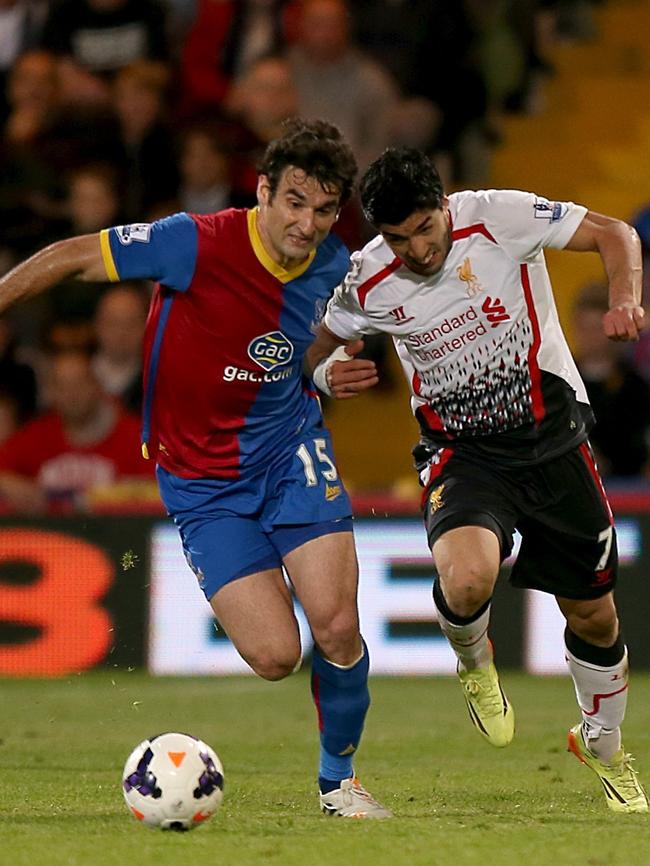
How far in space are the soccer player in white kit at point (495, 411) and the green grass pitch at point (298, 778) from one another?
18.9 inches

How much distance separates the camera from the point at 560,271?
13.5m

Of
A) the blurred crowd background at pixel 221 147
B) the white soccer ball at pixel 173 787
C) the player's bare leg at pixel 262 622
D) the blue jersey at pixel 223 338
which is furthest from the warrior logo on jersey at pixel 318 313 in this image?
the blurred crowd background at pixel 221 147

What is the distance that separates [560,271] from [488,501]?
24.8ft

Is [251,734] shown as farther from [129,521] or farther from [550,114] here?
[550,114]

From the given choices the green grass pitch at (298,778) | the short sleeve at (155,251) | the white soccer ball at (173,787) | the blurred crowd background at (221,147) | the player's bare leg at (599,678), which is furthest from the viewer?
the blurred crowd background at (221,147)

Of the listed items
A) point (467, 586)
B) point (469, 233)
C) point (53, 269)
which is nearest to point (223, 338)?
point (53, 269)

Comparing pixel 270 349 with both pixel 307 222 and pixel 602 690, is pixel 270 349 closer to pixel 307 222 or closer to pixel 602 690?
pixel 307 222

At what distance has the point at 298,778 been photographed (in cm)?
701

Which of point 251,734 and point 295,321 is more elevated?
point 295,321

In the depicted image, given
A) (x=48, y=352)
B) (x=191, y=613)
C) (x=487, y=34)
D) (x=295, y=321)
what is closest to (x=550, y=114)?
(x=487, y=34)

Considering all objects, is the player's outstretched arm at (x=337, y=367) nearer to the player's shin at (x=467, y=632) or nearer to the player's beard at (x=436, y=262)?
the player's beard at (x=436, y=262)

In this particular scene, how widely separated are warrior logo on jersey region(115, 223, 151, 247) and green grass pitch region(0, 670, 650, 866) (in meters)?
1.92

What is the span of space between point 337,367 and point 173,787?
162cm

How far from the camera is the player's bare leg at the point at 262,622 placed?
240 inches
